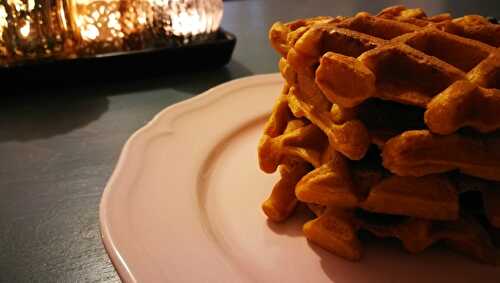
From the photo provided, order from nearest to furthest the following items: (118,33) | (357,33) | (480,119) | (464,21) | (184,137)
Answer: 1. (480,119)
2. (357,33)
3. (464,21)
4. (184,137)
5. (118,33)

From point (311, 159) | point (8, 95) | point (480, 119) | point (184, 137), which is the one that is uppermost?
point (480, 119)

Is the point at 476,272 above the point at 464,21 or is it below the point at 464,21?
below

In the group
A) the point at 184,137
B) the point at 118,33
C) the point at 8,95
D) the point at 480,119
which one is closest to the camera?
the point at 480,119

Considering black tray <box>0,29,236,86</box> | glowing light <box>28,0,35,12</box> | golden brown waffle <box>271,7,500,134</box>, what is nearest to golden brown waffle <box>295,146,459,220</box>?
golden brown waffle <box>271,7,500,134</box>

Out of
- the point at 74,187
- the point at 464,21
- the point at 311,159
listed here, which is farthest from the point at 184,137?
the point at 464,21

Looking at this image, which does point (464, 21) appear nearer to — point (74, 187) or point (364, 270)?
point (364, 270)

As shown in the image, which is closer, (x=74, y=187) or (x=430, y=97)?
(x=430, y=97)

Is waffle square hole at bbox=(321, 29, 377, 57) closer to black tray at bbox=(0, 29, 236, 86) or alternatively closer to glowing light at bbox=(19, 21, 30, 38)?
black tray at bbox=(0, 29, 236, 86)

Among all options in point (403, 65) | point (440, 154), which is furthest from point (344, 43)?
point (440, 154)
